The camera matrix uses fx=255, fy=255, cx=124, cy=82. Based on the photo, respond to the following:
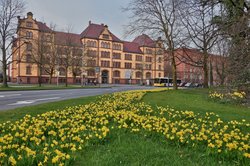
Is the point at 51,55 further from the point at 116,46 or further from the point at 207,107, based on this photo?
the point at 116,46

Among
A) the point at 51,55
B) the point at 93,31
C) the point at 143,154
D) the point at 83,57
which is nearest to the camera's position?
the point at 143,154

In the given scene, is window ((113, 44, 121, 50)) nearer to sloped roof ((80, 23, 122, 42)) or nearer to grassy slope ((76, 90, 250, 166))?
sloped roof ((80, 23, 122, 42))

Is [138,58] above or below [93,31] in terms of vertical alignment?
below

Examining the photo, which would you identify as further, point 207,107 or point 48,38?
point 48,38

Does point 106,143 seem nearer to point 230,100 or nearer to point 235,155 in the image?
point 235,155

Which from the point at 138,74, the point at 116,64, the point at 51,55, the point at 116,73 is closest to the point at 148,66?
the point at 138,74

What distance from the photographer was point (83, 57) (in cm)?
5275

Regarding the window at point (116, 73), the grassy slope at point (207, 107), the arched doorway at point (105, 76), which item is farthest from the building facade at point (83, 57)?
the grassy slope at point (207, 107)

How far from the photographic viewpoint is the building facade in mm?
48031

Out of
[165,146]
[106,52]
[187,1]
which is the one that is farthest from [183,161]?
[106,52]

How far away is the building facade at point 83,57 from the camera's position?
48.0 meters

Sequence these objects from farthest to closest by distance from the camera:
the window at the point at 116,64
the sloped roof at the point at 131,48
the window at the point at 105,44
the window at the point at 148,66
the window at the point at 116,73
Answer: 1. the window at the point at 148,66
2. the sloped roof at the point at 131,48
3. the window at the point at 116,73
4. the window at the point at 116,64
5. the window at the point at 105,44

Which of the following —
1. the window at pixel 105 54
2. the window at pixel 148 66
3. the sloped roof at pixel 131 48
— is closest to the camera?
the window at pixel 105 54

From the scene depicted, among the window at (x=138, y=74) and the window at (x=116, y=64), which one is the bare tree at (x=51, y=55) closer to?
the window at (x=116, y=64)
